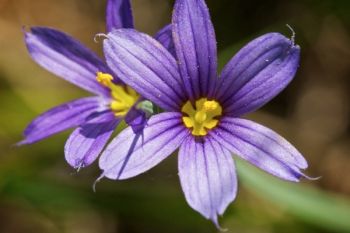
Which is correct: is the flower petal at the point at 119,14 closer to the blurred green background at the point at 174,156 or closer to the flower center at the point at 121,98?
the flower center at the point at 121,98

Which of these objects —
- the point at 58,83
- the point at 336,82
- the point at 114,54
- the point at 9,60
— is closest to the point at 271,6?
the point at 336,82

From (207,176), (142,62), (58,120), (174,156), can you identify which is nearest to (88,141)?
(58,120)

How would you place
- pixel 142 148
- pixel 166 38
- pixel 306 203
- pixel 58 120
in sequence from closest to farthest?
pixel 142 148 → pixel 166 38 → pixel 58 120 → pixel 306 203

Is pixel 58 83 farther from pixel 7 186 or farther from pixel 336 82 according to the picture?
pixel 336 82

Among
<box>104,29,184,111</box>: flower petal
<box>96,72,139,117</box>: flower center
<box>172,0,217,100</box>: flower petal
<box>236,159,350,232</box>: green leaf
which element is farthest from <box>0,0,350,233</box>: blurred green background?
<box>104,29,184,111</box>: flower petal

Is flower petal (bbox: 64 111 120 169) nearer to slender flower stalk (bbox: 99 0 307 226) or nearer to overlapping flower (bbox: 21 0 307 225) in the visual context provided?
overlapping flower (bbox: 21 0 307 225)

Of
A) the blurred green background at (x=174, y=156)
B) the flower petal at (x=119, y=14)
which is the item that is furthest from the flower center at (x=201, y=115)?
the blurred green background at (x=174, y=156)

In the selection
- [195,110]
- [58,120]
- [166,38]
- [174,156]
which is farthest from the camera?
[174,156]

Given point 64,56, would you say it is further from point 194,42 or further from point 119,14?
point 194,42
